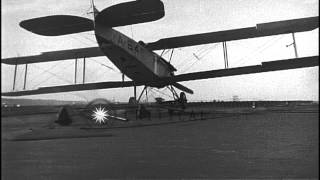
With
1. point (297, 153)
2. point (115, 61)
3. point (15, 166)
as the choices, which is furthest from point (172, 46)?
point (15, 166)

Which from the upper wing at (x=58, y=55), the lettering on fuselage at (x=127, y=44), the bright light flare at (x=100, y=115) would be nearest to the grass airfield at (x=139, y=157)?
the bright light flare at (x=100, y=115)

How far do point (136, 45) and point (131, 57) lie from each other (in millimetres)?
608

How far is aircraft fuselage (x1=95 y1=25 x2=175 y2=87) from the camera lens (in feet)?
31.8

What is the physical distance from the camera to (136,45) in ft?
39.5

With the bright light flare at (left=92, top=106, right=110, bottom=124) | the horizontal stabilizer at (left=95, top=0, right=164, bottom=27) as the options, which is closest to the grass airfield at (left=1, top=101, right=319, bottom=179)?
the bright light flare at (left=92, top=106, right=110, bottom=124)

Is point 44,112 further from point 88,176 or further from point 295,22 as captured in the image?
point 295,22

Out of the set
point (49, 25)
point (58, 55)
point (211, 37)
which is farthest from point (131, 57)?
point (49, 25)

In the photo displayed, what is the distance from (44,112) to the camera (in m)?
3.85

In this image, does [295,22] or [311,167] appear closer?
[311,167]

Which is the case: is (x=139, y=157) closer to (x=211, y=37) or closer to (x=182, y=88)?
(x=211, y=37)

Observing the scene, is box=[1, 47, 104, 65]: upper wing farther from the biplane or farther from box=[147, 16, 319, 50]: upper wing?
box=[147, 16, 319, 50]: upper wing

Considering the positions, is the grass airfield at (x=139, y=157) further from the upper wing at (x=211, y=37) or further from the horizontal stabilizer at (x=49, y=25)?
the upper wing at (x=211, y=37)

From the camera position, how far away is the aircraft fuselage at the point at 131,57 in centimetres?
968

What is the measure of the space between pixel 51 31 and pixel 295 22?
6.55 meters
